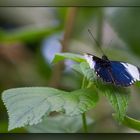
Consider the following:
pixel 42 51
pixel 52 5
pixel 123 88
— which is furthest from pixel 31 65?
pixel 123 88

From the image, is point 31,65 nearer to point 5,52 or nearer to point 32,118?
point 5,52

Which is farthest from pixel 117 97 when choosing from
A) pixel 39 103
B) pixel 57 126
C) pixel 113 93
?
pixel 57 126

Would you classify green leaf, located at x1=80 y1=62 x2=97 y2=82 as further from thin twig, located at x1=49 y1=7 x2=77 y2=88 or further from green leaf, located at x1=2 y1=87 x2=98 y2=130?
thin twig, located at x1=49 y1=7 x2=77 y2=88

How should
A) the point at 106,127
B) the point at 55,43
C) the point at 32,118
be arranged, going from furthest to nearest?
the point at 55,43 < the point at 106,127 < the point at 32,118

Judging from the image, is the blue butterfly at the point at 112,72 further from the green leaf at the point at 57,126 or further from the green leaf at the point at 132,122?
the green leaf at the point at 57,126

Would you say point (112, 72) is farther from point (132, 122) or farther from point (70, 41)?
point (70, 41)

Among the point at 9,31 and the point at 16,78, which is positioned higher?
the point at 9,31
